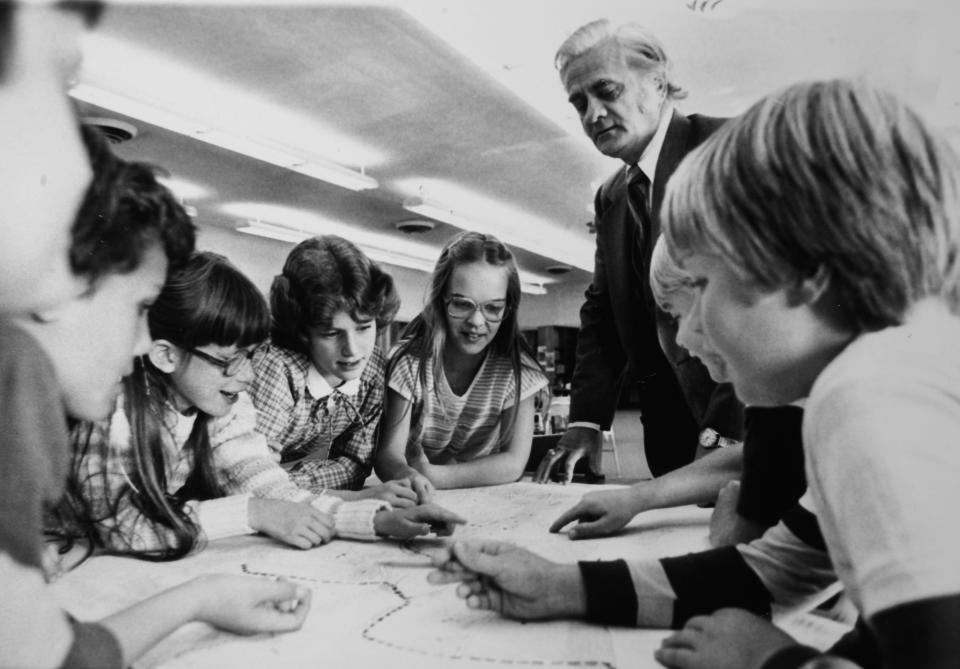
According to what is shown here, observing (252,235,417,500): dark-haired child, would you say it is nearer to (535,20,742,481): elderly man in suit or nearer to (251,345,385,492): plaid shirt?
(251,345,385,492): plaid shirt

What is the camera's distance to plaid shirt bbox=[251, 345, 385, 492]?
0.92 m

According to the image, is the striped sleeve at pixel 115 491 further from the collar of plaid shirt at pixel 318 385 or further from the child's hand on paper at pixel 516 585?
the collar of plaid shirt at pixel 318 385

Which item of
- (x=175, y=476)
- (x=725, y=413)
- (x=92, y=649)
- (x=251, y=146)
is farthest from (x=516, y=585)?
(x=251, y=146)

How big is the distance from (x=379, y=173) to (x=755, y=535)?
7.36 feet

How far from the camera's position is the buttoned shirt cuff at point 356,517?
0.60 m

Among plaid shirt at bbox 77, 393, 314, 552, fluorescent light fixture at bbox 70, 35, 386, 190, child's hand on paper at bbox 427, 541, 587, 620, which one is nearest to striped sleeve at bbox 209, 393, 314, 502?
plaid shirt at bbox 77, 393, 314, 552

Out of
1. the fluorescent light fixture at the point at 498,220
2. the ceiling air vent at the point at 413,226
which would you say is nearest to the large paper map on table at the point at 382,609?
the fluorescent light fixture at the point at 498,220

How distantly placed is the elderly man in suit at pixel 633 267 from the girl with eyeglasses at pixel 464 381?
0.12 m

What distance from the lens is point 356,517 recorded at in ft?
2.00

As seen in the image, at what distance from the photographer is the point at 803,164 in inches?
10.0

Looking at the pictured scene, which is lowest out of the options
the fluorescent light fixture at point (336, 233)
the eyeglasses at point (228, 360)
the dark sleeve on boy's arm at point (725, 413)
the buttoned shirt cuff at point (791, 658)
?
the buttoned shirt cuff at point (791, 658)

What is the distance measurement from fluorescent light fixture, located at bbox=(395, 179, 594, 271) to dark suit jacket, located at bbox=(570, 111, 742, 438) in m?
0.39

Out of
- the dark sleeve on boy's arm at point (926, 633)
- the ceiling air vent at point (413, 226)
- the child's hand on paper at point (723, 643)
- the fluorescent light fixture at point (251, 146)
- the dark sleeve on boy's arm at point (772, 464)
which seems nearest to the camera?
the dark sleeve on boy's arm at point (926, 633)

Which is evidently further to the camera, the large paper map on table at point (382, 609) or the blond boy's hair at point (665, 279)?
the blond boy's hair at point (665, 279)
